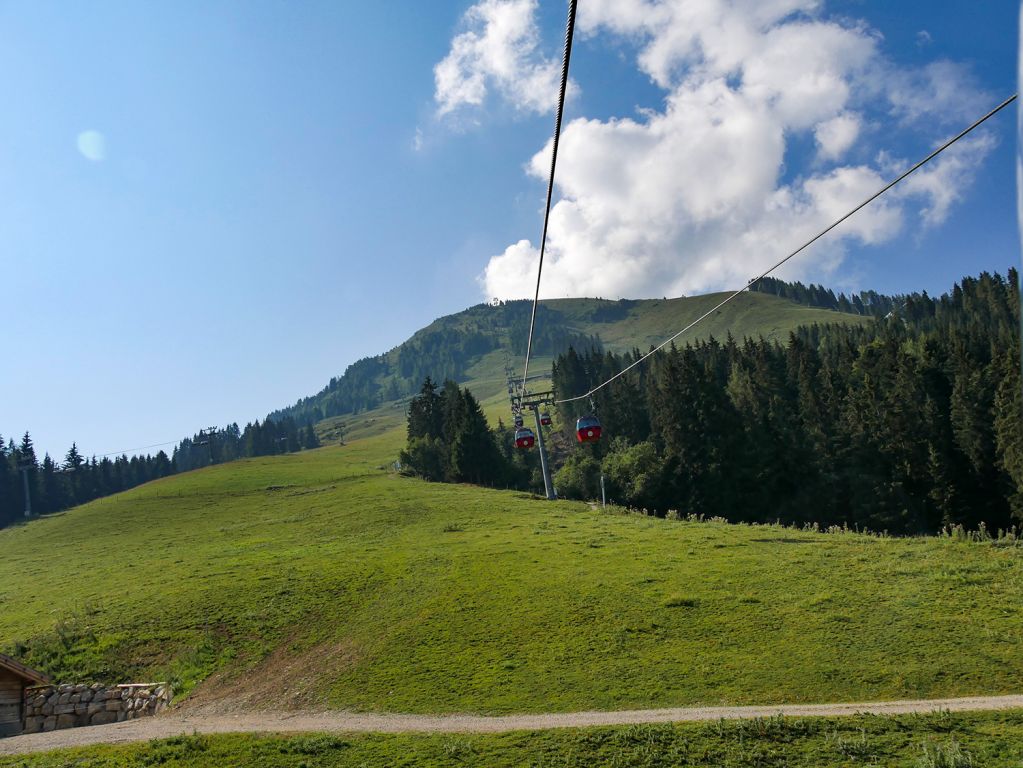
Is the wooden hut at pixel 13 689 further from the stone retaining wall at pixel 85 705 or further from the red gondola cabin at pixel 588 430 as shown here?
the red gondola cabin at pixel 588 430

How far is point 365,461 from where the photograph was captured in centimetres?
13088

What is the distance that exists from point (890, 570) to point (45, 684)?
34.9 metres

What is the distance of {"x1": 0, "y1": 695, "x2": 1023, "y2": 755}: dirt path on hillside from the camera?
59.0 feet

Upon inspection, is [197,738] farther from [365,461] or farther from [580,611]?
[365,461]

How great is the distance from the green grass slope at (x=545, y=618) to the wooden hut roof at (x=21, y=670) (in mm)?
4870

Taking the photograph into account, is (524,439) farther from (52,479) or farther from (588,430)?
(52,479)

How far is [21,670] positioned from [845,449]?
77.7 metres

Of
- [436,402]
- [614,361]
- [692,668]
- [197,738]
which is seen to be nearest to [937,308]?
[614,361]

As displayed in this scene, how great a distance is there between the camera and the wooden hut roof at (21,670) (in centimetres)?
2239

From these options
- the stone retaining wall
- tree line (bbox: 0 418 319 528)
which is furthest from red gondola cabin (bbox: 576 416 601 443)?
tree line (bbox: 0 418 319 528)

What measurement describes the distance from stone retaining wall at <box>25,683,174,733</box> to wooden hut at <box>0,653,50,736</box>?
466mm

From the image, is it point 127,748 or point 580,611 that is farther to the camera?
point 580,611

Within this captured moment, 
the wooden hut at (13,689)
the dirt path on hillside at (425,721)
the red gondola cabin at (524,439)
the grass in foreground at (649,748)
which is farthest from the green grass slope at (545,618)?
the red gondola cabin at (524,439)

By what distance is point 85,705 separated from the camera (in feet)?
81.5
